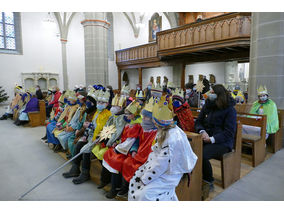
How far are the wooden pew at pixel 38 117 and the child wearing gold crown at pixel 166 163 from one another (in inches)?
266

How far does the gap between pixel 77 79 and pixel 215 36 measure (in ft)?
40.4

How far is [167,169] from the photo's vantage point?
1807 millimetres

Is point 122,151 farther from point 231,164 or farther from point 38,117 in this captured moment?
point 38,117

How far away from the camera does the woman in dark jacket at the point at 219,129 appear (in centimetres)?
261

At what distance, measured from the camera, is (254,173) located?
326 centimetres

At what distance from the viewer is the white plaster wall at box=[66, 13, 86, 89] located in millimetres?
15953

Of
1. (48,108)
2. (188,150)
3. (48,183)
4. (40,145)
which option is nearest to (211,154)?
(188,150)

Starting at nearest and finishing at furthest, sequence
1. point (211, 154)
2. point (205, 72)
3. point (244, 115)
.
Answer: point (211, 154)
point (244, 115)
point (205, 72)

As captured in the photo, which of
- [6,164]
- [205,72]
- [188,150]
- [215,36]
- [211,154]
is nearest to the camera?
[188,150]

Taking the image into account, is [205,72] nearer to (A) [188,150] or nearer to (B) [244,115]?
(B) [244,115]

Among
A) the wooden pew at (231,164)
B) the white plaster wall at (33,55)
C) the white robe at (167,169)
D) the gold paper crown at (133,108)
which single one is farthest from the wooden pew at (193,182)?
the white plaster wall at (33,55)

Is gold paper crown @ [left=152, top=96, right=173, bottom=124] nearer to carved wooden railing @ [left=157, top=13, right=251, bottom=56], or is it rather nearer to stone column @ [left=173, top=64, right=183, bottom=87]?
carved wooden railing @ [left=157, top=13, right=251, bottom=56]

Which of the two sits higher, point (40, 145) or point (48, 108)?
point (48, 108)

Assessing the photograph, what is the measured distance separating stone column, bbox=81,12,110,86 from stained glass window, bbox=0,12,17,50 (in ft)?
25.3
